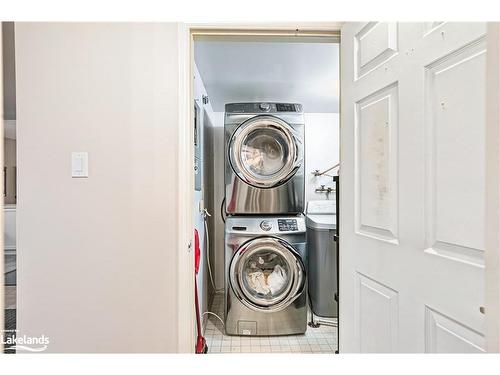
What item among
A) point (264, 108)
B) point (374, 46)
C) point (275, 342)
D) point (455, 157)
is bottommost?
point (275, 342)

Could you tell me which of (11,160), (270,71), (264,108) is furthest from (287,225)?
(11,160)

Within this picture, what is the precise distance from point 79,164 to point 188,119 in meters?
0.51

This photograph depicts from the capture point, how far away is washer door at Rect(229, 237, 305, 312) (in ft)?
7.91

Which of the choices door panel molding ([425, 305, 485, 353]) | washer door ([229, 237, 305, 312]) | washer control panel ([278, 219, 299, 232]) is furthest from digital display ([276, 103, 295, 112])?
door panel molding ([425, 305, 485, 353])

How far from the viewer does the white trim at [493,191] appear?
0.47m

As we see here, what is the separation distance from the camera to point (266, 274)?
2.53 meters

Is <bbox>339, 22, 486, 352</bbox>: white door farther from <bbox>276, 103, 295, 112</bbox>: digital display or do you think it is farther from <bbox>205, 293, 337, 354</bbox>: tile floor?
<bbox>276, 103, 295, 112</bbox>: digital display

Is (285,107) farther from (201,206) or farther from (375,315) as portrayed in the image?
(375,315)

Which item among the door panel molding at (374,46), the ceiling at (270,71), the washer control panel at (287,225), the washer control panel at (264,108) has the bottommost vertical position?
the washer control panel at (287,225)

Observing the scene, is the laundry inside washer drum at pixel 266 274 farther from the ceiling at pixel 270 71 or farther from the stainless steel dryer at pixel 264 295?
the ceiling at pixel 270 71

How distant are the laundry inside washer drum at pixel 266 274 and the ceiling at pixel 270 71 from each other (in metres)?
1.49

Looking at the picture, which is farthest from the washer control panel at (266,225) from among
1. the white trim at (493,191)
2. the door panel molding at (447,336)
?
the white trim at (493,191)

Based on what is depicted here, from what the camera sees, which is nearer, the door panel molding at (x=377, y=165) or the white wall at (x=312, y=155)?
the door panel molding at (x=377, y=165)
